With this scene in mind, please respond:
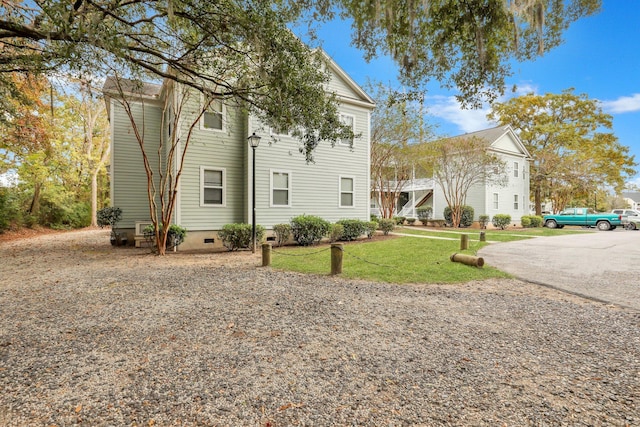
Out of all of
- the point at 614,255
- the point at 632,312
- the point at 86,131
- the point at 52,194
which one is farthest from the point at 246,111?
the point at 86,131

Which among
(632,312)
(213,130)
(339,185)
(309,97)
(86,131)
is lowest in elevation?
(632,312)

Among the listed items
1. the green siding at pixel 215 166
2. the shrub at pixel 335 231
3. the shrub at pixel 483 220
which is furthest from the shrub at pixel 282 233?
the shrub at pixel 483 220

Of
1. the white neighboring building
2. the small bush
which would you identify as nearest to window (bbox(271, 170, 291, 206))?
the small bush

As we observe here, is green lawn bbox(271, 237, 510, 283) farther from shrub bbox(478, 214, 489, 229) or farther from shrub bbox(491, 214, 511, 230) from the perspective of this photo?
shrub bbox(491, 214, 511, 230)

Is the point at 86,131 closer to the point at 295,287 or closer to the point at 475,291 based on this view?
the point at 295,287

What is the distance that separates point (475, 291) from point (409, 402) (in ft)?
13.1

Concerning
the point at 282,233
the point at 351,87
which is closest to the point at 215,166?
the point at 282,233

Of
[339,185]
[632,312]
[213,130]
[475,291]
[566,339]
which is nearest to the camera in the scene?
[566,339]

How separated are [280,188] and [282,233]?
1901mm

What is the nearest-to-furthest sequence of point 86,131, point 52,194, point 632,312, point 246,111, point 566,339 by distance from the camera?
point 566,339 → point 632,312 → point 246,111 → point 52,194 → point 86,131

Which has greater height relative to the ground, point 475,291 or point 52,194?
point 52,194

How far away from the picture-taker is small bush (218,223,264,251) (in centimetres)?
1066

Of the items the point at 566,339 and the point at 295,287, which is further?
the point at 295,287

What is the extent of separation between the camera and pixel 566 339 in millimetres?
3557
